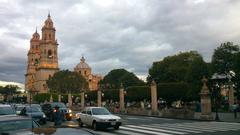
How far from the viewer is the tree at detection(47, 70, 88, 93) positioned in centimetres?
12406

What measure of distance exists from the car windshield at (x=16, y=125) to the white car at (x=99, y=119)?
1091 cm

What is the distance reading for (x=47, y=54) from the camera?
476 ft

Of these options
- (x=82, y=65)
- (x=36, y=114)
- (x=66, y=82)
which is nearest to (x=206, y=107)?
(x=36, y=114)

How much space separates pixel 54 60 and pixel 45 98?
33.2 m

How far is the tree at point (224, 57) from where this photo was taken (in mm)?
47219

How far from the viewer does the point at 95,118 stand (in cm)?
2194

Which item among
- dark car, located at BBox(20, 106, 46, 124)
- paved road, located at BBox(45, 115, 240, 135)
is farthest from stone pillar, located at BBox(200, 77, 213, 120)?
dark car, located at BBox(20, 106, 46, 124)

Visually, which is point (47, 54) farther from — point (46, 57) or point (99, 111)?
point (99, 111)

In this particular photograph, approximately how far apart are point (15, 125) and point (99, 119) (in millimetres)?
11634

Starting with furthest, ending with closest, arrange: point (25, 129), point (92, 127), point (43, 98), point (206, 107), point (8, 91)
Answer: point (8, 91) → point (43, 98) → point (206, 107) → point (92, 127) → point (25, 129)

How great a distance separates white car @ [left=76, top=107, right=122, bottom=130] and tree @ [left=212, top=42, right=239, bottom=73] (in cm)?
2758

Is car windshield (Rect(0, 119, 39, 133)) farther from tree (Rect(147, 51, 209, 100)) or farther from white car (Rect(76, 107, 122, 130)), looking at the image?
tree (Rect(147, 51, 209, 100))

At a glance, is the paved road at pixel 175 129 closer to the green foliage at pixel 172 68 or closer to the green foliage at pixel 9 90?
the green foliage at pixel 172 68

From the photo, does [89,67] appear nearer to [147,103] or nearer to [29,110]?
[147,103]
